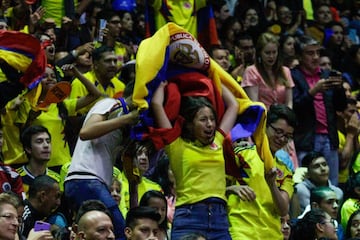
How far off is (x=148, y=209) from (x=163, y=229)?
3.77 feet

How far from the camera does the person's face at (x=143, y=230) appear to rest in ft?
22.8

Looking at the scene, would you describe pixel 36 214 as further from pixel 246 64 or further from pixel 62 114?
pixel 246 64

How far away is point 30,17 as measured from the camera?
10977 mm

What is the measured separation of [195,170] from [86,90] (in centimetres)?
294

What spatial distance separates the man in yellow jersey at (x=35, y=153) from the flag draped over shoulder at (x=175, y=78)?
188cm

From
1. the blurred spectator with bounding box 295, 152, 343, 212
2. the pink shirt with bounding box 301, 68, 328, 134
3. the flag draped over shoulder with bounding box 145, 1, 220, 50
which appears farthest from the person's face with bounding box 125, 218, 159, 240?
the flag draped over shoulder with bounding box 145, 1, 220, 50

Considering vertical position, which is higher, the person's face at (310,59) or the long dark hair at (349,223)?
the person's face at (310,59)

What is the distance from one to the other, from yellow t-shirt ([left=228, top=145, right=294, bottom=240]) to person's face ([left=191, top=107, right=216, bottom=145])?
1.78 ft

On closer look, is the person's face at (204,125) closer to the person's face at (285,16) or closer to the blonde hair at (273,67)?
the blonde hair at (273,67)

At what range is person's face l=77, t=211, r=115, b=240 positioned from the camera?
657 cm

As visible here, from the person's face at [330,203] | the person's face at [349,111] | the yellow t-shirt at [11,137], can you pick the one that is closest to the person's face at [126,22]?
the person's face at [349,111]

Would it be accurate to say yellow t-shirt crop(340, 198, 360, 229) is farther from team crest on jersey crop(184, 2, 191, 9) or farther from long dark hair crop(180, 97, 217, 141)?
team crest on jersey crop(184, 2, 191, 9)

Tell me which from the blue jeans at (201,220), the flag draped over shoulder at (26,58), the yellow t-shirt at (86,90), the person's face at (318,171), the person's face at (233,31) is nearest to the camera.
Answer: the blue jeans at (201,220)

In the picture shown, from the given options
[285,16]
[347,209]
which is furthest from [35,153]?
[285,16]
